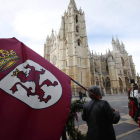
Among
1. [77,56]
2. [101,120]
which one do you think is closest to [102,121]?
[101,120]

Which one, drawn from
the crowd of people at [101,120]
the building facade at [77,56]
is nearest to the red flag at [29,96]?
the crowd of people at [101,120]

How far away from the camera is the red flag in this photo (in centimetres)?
118

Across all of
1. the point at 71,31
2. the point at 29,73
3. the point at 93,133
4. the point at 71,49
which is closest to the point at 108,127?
the point at 93,133

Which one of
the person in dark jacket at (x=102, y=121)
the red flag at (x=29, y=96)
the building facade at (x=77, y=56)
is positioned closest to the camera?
the red flag at (x=29, y=96)

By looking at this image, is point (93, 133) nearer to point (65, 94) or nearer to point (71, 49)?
point (65, 94)

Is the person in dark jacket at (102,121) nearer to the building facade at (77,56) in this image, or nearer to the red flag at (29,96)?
the red flag at (29,96)

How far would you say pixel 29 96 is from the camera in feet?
4.53

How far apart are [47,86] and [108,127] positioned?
1.09m

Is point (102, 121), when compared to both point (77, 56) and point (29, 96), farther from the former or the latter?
point (77, 56)

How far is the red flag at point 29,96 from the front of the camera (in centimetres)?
118

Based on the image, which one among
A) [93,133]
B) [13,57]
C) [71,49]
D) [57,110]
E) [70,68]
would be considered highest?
[71,49]

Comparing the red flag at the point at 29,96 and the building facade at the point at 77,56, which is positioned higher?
the building facade at the point at 77,56

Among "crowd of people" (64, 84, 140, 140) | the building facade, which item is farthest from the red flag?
the building facade

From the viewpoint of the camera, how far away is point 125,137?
2590 millimetres
